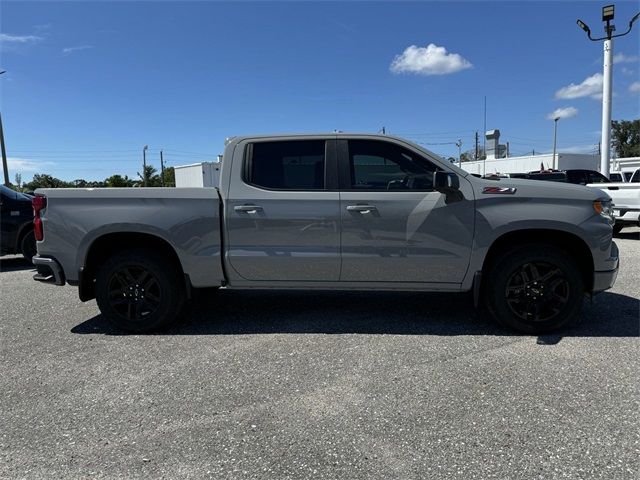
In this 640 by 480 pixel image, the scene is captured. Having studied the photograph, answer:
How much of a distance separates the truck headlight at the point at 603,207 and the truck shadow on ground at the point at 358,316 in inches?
45.4

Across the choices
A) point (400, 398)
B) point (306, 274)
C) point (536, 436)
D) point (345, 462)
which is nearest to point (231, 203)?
point (306, 274)

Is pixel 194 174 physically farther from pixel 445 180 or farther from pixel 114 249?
pixel 445 180

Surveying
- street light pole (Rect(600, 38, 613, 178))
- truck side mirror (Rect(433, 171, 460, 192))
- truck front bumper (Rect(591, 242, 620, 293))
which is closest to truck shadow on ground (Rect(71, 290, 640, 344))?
truck front bumper (Rect(591, 242, 620, 293))

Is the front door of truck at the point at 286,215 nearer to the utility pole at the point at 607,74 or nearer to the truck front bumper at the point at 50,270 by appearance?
the truck front bumper at the point at 50,270

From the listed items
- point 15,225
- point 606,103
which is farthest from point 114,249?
point 606,103

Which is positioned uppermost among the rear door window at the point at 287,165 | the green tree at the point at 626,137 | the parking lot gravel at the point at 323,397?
the green tree at the point at 626,137

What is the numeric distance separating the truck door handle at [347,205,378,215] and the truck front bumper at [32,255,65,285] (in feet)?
9.67

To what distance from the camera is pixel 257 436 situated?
9.73 ft

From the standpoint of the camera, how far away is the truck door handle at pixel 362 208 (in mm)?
4621

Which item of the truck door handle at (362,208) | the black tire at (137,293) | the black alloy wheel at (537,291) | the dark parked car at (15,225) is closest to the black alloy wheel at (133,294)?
the black tire at (137,293)

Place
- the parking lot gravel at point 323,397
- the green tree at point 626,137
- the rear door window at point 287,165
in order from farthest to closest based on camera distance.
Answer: the green tree at point 626,137 < the rear door window at point 287,165 < the parking lot gravel at point 323,397

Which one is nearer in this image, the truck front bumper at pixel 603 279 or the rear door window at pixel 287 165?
the truck front bumper at pixel 603 279

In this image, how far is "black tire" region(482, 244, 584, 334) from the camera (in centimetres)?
456

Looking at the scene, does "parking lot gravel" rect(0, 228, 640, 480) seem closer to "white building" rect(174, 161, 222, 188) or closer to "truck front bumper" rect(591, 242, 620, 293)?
"truck front bumper" rect(591, 242, 620, 293)
